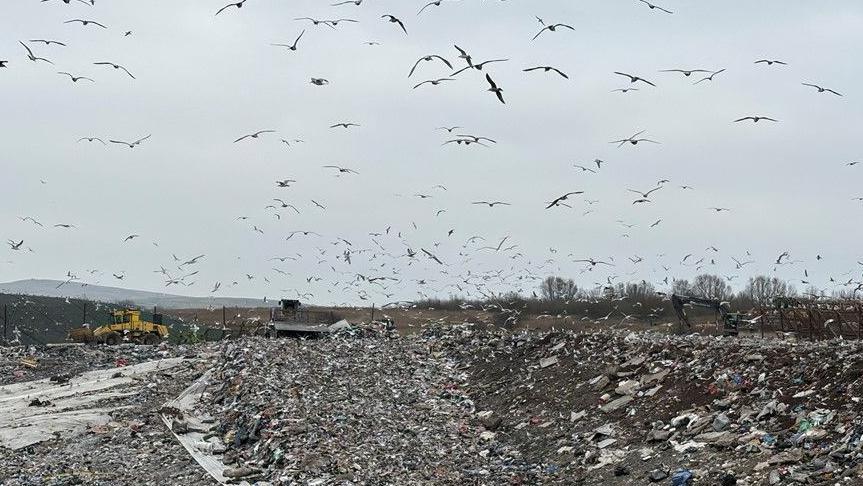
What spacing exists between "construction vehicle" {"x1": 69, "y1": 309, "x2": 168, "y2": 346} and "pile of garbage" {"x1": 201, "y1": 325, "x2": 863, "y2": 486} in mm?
13115

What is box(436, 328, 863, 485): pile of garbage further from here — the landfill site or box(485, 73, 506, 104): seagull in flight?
box(485, 73, 506, 104): seagull in flight

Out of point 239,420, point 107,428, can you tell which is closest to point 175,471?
point 239,420

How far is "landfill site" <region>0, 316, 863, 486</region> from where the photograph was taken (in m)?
8.65

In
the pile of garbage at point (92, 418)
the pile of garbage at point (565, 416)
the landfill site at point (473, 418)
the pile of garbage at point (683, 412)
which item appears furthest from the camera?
the pile of garbage at point (92, 418)

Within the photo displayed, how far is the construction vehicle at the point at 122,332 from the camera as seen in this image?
91.3 feet

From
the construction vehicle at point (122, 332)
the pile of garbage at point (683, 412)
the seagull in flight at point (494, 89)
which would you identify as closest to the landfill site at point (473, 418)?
the pile of garbage at point (683, 412)

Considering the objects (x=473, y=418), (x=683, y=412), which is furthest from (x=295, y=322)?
(x=683, y=412)

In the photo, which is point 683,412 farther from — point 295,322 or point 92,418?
point 295,322

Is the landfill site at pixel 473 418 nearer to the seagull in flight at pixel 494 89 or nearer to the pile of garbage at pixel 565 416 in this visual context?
the pile of garbage at pixel 565 416

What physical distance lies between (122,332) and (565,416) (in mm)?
20130

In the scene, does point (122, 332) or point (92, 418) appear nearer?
point (92, 418)

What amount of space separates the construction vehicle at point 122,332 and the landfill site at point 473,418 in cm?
1022

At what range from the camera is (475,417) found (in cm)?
1300

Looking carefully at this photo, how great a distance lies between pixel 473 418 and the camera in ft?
42.5
